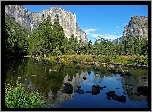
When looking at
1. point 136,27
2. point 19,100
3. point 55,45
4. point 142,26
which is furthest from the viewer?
point 136,27

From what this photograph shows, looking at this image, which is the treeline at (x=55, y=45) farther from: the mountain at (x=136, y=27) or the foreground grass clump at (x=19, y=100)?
the foreground grass clump at (x=19, y=100)

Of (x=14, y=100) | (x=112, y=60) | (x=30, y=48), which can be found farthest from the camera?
(x=30, y=48)

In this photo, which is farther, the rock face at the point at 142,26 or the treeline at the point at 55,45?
the treeline at the point at 55,45

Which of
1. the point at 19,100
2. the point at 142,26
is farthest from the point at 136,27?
the point at 19,100

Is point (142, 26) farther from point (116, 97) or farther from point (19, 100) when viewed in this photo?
point (19, 100)

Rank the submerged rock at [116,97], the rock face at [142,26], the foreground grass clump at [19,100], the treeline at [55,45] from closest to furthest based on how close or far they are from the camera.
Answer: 1. the rock face at [142,26]
2. the foreground grass clump at [19,100]
3. the submerged rock at [116,97]
4. the treeline at [55,45]

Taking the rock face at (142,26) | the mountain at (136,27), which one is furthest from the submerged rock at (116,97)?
the rock face at (142,26)

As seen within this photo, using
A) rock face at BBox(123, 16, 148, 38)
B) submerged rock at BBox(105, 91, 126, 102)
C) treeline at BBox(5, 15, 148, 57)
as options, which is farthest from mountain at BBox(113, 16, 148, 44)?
submerged rock at BBox(105, 91, 126, 102)

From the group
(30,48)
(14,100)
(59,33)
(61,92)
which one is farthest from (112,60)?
(14,100)

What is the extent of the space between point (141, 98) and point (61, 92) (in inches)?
147

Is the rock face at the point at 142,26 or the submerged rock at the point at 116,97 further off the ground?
the rock face at the point at 142,26

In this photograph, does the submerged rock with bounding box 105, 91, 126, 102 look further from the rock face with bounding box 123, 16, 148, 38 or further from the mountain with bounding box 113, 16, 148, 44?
the rock face with bounding box 123, 16, 148, 38
